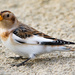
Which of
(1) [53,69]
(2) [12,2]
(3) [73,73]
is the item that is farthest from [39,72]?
(2) [12,2]

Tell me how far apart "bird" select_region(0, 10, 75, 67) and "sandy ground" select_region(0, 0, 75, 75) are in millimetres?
231

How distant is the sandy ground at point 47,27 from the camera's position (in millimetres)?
3818

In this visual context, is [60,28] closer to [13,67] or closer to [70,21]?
[70,21]

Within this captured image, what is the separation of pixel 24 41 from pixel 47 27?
1.82m

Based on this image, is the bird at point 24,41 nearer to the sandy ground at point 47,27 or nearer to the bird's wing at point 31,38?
the bird's wing at point 31,38

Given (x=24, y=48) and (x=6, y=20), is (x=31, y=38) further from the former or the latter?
(x=6, y=20)

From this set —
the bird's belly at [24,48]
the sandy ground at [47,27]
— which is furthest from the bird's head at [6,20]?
the sandy ground at [47,27]

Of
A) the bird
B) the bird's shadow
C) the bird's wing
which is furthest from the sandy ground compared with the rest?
the bird's wing

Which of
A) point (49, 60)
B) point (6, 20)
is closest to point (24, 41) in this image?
point (6, 20)

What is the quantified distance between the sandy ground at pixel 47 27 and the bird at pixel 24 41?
0.23 m

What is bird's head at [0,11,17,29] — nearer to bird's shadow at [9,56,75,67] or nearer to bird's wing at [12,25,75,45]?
bird's wing at [12,25,75,45]

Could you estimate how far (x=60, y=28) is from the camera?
549 centimetres

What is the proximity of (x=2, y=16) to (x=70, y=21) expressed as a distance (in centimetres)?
238

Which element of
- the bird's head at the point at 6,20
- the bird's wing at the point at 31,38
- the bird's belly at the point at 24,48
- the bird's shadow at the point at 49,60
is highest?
the bird's head at the point at 6,20
